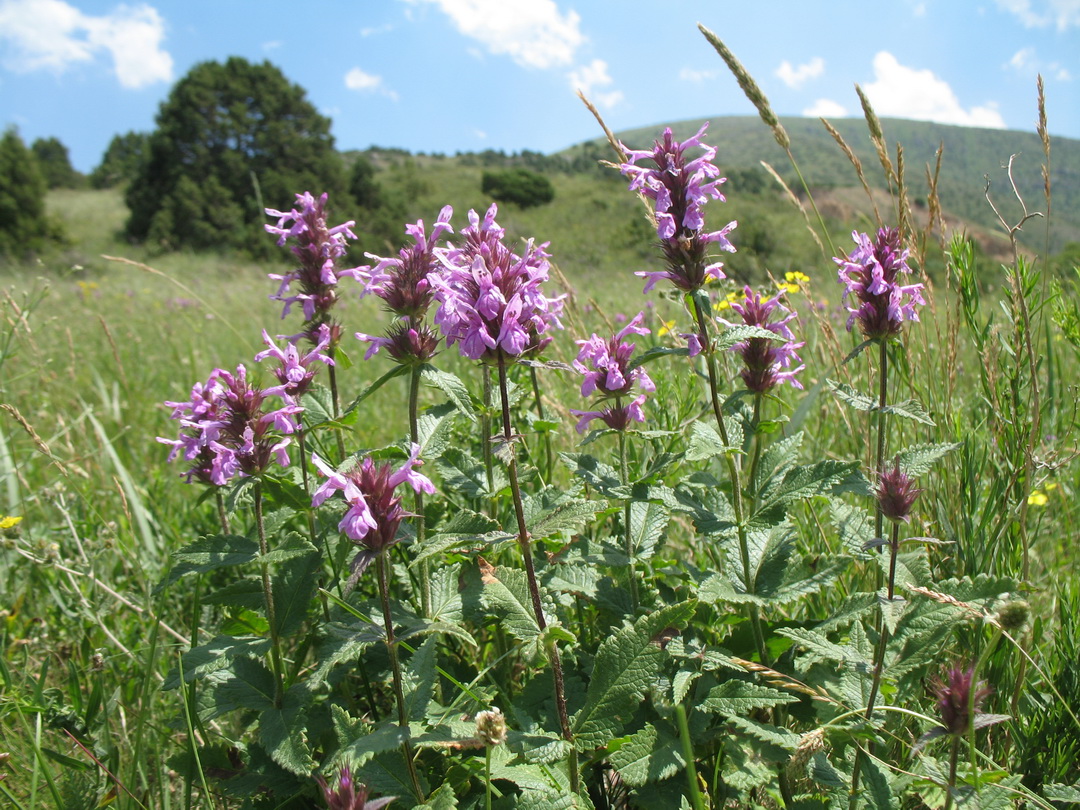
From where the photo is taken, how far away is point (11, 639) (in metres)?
2.29

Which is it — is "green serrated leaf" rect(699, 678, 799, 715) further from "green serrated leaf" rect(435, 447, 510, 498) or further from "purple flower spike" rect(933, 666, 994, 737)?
"green serrated leaf" rect(435, 447, 510, 498)

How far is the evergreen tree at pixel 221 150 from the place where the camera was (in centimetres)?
3088

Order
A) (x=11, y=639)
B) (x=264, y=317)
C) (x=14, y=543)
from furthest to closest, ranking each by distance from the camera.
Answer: (x=264, y=317) < (x=11, y=639) < (x=14, y=543)

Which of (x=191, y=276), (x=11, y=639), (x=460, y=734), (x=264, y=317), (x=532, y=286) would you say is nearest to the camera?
(x=460, y=734)

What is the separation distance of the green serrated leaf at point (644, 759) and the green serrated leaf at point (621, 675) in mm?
41

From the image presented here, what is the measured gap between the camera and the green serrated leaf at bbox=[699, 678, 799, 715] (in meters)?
1.42

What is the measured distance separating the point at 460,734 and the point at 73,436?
3750 millimetres

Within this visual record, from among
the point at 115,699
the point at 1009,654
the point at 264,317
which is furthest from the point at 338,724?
the point at 264,317

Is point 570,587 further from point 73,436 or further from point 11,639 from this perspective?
point 73,436

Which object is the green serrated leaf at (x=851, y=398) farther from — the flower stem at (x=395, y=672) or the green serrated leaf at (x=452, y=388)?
the flower stem at (x=395, y=672)

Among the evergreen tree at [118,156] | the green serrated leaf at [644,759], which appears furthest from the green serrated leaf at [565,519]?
the evergreen tree at [118,156]

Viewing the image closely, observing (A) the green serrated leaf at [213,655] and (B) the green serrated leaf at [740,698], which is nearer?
(B) the green serrated leaf at [740,698]

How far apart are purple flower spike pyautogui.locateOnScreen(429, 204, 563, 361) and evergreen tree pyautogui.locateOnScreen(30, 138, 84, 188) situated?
68.6 m

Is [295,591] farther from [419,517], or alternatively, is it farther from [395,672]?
[395,672]
